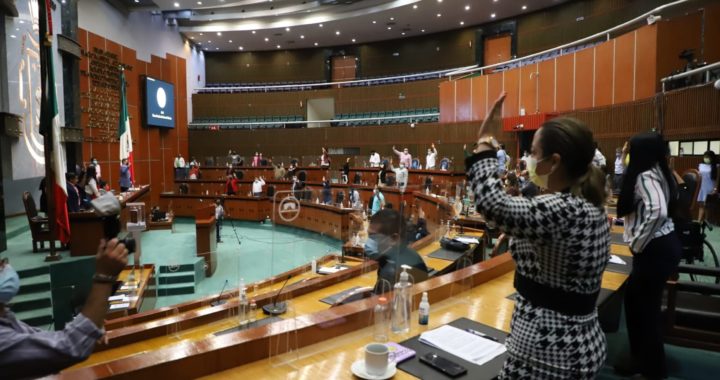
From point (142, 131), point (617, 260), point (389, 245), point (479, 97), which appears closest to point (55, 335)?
point (389, 245)

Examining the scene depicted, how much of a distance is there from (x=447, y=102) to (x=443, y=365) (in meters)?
16.7

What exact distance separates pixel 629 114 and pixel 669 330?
9.21 meters

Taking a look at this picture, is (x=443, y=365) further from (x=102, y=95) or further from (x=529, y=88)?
(x=102, y=95)

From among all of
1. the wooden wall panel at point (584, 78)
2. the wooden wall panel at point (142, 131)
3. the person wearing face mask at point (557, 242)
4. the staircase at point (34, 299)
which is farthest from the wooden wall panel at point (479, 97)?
the person wearing face mask at point (557, 242)

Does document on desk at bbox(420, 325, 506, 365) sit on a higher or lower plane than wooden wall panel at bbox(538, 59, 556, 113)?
lower

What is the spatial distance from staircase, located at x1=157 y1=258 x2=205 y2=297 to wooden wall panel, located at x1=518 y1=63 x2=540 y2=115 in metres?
11.3

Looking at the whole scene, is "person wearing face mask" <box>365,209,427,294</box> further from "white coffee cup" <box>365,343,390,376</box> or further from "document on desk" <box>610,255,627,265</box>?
"document on desk" <box>610,255,627,265</box>

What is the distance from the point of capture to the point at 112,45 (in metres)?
15.4

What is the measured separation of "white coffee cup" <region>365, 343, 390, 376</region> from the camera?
1.67 metres

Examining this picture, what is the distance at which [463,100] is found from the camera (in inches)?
661

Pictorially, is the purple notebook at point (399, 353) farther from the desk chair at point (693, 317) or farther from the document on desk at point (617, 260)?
the document on desk at point (617, 260)

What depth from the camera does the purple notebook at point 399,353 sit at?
183cm

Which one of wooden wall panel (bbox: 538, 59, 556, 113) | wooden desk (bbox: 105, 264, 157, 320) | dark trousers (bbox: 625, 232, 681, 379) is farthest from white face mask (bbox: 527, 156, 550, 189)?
wooden wall panel (bbox: 538, 59, 556, 113)

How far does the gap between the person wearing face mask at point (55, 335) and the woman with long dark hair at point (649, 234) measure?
2.59 m
